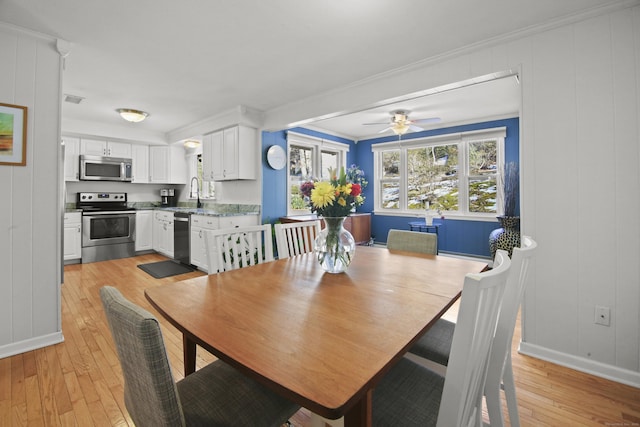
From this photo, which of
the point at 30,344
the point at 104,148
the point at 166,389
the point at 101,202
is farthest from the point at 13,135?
the point at 101,202

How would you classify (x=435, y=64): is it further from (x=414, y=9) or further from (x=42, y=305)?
(x=42, y=305)

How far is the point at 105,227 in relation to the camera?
201 inches

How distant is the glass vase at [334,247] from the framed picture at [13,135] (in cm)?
234

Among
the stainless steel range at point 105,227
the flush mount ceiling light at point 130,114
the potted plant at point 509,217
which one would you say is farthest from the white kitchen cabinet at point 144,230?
the potted plant at point 509,217

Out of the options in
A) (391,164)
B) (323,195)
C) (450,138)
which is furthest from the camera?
(391,164)

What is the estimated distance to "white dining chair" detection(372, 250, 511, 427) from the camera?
→ 2.25ft

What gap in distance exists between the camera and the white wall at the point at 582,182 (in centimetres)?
186

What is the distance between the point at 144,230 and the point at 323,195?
5322mm

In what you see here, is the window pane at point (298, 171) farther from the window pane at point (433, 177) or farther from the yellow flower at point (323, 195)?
the yellow flower at point (323, 195)

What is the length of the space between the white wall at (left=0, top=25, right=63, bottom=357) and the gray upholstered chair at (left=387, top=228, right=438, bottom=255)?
2.69m

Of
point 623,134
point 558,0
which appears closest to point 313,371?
point 623,134

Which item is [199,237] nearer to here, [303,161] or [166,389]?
[303,161]

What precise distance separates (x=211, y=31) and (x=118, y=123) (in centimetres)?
375


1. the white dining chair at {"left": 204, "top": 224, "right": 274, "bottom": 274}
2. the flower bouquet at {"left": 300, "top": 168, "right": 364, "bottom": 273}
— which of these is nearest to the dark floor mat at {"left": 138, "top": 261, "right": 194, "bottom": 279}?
the white dining chair at {"left": 204, "top": 224, "right": 274, "bottom": 274}
